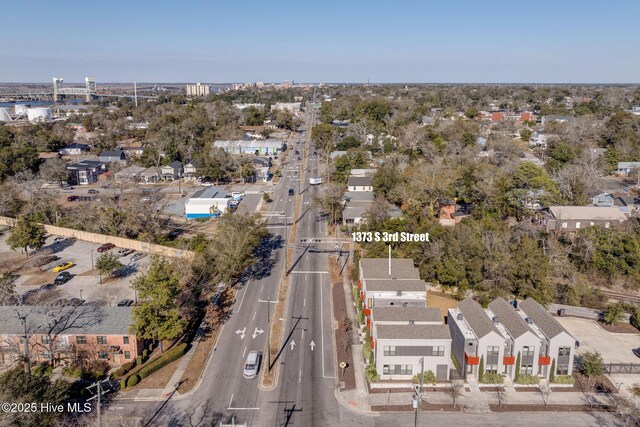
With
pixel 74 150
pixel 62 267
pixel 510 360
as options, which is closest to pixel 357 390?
pixel 510 360

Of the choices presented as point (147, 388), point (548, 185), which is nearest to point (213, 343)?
point (147, 388)

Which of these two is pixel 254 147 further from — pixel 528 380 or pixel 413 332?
pixel 528 380

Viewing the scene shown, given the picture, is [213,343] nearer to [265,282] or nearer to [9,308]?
[265,282]

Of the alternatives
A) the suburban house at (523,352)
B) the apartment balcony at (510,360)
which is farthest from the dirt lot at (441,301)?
the apartment balcony at (510,360)

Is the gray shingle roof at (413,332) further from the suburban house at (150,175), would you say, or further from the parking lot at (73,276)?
the suburban house at (150,175)

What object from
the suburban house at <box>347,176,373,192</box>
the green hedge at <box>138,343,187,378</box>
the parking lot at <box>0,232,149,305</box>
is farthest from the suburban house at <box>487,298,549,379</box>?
the suburban house at <box>347,176,373,192</box>

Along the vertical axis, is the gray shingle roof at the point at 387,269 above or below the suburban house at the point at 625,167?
below
